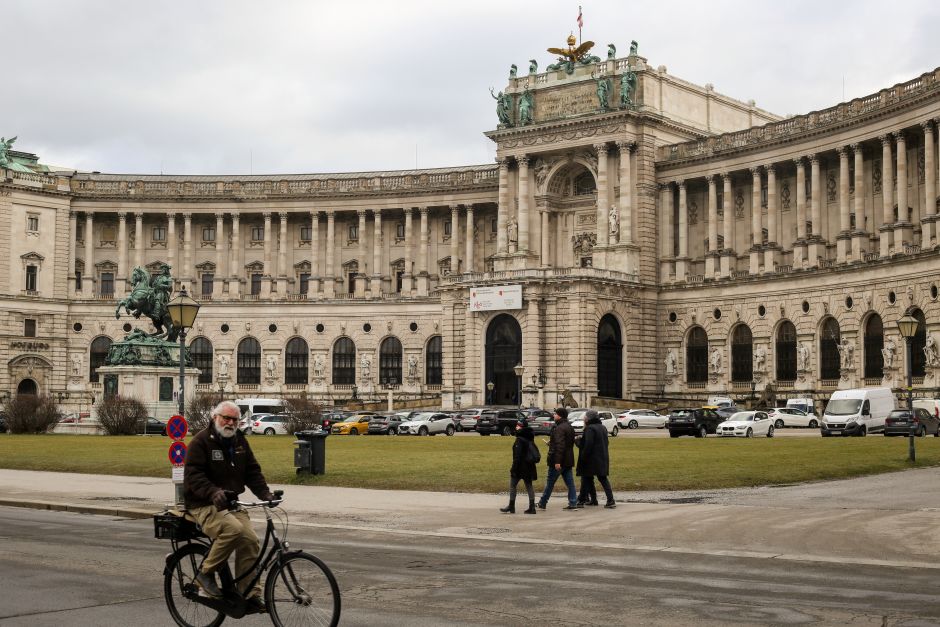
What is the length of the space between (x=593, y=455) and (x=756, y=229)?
241ft

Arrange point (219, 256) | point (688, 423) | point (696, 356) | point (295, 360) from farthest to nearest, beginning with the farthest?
point (219, 256)
point (295, 360)
point (696, 356)
point (688, 423)

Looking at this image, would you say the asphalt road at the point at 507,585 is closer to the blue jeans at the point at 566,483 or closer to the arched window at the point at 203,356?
the blue jeans at the point at 566,483

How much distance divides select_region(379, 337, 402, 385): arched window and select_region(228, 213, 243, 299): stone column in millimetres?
15961

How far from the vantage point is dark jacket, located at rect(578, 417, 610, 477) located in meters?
31.3

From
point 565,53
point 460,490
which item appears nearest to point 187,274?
point 565,53

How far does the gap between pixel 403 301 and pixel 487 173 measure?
48.1 feet

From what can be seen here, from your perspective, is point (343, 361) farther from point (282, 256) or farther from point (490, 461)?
point (490, 461)

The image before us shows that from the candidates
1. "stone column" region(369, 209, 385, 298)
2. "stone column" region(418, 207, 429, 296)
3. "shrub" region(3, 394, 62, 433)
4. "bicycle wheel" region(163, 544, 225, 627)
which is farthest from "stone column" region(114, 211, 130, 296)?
"bicycle wheel" region(163, 544, 225, 627)

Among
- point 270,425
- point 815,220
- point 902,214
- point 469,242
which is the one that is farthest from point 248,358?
point 902,214

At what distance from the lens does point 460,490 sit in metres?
36.8

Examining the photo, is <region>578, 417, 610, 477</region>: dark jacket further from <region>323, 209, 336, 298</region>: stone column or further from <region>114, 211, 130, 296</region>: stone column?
<region>114, 211, 130, 296</region>: stone column

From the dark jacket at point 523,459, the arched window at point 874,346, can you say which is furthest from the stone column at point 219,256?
the dark jacket at point 523,459

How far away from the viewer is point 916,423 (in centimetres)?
6531

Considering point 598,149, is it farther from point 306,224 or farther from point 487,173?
Answer: point 306,224
